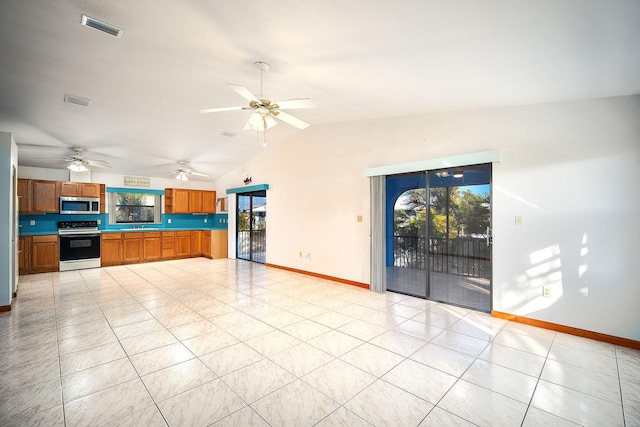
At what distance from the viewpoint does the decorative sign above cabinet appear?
7863mm

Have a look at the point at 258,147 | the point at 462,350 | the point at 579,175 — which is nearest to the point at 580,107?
the point at 579,175

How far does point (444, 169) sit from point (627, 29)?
2373 millimetres

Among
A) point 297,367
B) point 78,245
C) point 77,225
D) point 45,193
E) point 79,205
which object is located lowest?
point 297,367

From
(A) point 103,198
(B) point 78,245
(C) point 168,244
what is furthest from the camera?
(C) point 168,244

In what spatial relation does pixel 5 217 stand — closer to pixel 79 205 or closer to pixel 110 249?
pixel 79 205

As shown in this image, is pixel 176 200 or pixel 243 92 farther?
pixel 176 200

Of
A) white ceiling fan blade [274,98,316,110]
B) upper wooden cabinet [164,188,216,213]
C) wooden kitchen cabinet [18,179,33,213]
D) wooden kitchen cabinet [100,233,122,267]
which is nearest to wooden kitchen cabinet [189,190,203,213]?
upper wooden cabinet [164,188,216,213]

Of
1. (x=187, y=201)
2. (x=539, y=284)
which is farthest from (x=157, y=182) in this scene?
(x=539, y=284)

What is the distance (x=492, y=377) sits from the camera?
235 cm

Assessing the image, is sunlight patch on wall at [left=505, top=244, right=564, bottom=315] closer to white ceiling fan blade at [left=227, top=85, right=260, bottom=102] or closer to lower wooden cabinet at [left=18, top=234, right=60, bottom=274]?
white ceiling fan blade at [left=227, top=85, right=260, bottom=102]

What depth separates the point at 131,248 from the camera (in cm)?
750

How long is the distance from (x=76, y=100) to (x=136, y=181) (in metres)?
4.48

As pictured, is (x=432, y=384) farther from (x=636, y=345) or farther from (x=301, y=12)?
(x=301, y=12)

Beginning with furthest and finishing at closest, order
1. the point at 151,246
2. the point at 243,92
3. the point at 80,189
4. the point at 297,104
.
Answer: the point at 151,246, the point at 80,189, the point at 297,104, the point at 243,92
